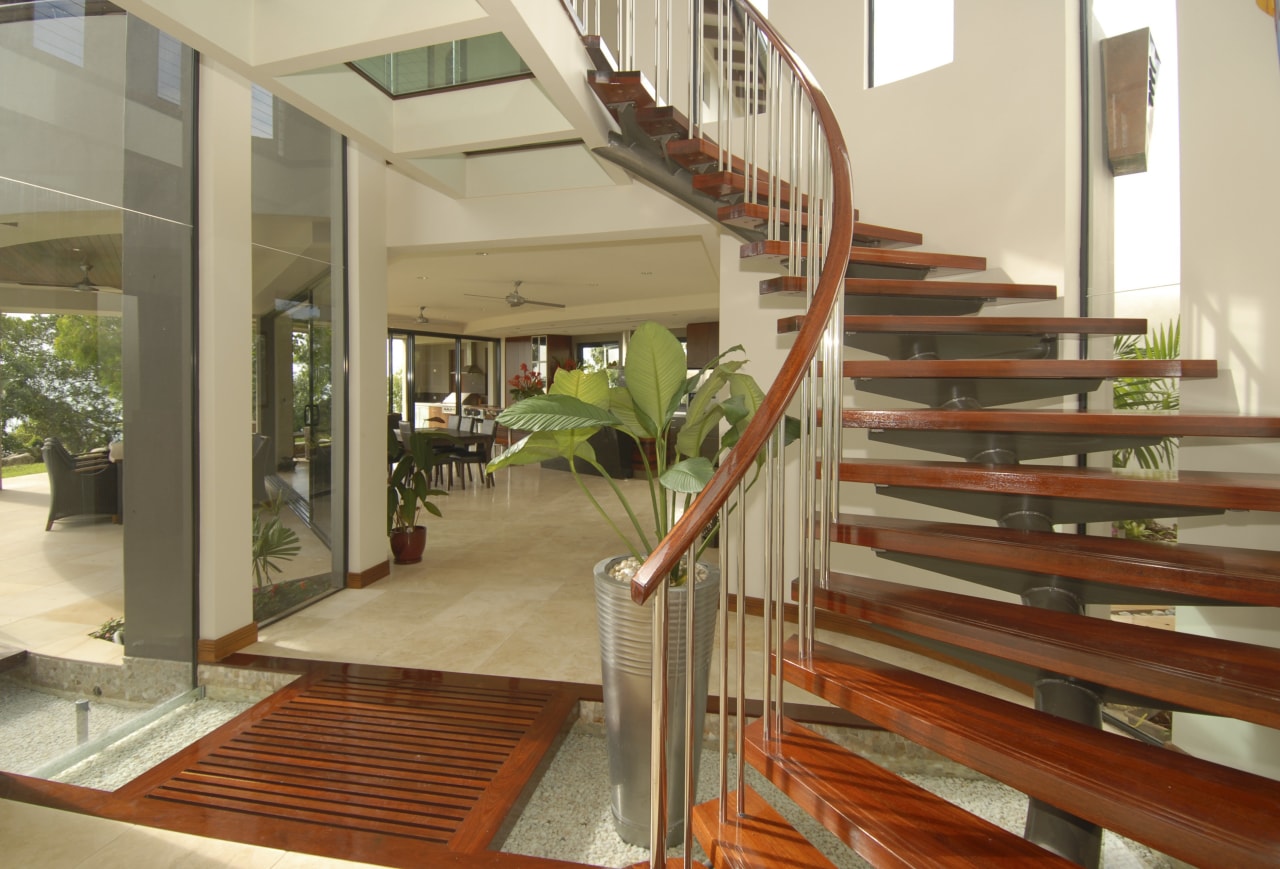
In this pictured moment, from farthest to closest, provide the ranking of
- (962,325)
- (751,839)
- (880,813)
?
1. (962,325)
2. (751,839)
3. (880,813)

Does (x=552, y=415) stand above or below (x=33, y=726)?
above

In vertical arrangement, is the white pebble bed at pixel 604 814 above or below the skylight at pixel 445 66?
below

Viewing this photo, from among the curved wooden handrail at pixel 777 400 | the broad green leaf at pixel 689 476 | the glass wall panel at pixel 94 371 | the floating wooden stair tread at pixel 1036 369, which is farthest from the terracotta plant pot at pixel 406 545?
the curved wooden handrail at pixel 777 400

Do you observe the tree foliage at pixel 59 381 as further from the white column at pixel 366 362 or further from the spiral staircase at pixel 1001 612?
the spiral staircase at pixel 1001 612

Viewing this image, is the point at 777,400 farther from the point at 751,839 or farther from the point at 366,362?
the point at 366,362

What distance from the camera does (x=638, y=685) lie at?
221 cm

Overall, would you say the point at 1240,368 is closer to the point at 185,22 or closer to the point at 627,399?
the point at 627,399

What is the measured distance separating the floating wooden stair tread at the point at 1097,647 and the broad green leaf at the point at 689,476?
0.50 metres

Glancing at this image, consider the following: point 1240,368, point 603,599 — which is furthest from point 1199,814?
point 1240,368

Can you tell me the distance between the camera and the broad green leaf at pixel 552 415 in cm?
208

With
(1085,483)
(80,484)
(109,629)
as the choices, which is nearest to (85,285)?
A: (80,484)

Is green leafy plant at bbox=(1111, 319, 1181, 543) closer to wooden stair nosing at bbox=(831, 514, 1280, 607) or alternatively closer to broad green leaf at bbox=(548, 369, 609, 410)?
wooden stair nosing at bbox=(831, 514, 1280, 607)

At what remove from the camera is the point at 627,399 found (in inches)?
94.7

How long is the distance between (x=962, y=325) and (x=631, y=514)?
4.70ft
